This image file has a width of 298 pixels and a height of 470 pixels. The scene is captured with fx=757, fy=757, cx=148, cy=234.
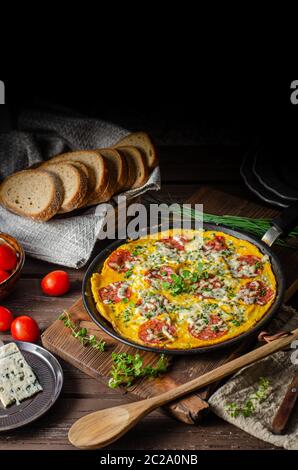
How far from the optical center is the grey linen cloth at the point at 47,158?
4.91m

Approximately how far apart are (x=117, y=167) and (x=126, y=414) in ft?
6.86

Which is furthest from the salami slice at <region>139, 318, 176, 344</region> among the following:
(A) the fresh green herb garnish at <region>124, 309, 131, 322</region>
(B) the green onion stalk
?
(B) the green onion stalk

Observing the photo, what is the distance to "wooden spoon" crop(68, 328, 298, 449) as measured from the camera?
11.7ft

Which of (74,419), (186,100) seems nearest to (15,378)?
(74,419)

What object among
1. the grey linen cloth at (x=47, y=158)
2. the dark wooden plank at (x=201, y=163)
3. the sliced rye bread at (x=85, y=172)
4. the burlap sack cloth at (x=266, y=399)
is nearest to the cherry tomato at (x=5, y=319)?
the grey linen cloth at (x=47, y=158)

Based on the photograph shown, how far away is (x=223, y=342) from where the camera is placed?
3.91m

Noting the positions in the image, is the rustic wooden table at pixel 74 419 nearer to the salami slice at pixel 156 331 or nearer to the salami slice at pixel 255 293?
the salami slice at pixel 156 331

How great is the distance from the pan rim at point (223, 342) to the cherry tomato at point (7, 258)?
19.9 inches

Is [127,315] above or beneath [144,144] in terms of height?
beneath

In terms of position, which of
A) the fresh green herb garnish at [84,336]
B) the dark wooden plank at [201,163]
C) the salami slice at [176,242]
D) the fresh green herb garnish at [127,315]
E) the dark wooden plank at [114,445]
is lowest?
the dark wooden plank at [114,445]

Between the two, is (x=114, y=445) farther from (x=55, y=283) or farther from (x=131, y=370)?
(x=55, y=283)

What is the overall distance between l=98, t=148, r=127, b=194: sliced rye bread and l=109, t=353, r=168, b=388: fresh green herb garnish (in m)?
1.53

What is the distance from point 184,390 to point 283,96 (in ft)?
12.7

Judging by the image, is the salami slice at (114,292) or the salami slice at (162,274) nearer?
→ the salami slice at (114,292)
